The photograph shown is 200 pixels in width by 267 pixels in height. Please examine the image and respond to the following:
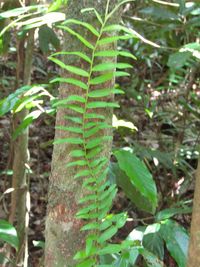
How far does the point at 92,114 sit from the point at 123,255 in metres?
0.32

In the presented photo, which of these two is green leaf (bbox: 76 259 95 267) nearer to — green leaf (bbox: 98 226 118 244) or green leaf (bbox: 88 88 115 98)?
green leaf (bbox: 98 226 118 244)

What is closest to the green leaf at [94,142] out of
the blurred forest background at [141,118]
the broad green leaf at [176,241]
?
the blurred forest background at [141,118]

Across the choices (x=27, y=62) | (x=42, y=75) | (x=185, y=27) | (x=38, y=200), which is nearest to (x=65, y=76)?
(x=27, y=62)

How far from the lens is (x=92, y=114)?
798 millimetres

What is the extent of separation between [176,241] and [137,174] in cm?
18

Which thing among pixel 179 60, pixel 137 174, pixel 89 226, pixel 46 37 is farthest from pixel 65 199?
pixel 46 37

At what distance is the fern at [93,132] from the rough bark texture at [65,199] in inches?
0.5

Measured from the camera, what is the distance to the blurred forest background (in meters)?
1.19

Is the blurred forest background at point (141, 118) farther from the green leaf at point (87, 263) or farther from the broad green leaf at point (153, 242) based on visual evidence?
the green leaf at point (87, 263)

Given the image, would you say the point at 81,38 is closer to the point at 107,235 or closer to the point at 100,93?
the point at 100,93

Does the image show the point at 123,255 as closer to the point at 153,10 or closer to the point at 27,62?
the point at 27,62

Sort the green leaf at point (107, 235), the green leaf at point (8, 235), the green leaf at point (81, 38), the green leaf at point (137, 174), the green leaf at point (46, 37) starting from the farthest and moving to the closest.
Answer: the green leaf at point (46, 37) → the green leaf at point (8, 235) → the green leaf at point (137, 174) → the green leaf at point (107, 235) → the green leaf at point (81, 38)

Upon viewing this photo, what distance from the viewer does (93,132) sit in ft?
2.64

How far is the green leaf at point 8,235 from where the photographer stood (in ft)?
4.01
